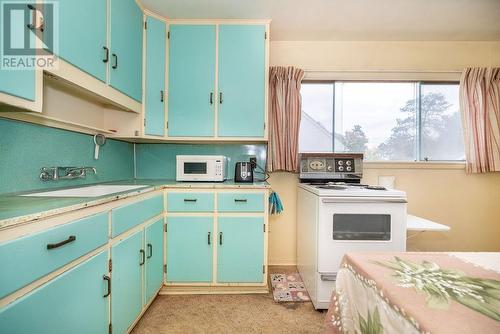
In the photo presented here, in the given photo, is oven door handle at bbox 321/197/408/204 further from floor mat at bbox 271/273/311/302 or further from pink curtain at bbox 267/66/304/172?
floor mat at bbox 271/273/311/302

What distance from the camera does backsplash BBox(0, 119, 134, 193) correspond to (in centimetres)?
122

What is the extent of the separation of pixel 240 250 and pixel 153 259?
0.68 meters

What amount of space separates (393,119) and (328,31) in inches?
48.1

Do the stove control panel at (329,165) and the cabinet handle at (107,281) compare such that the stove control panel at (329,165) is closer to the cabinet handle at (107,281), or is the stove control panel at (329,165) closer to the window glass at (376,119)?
the window glass at (376,119)

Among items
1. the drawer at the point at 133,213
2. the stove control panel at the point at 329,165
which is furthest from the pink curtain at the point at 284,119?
the drawer at the point at 133,213

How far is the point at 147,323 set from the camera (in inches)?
62.9

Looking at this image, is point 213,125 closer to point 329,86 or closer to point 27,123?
point 27,123

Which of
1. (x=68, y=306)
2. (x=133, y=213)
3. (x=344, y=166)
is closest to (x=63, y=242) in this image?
(x=68, y=306)

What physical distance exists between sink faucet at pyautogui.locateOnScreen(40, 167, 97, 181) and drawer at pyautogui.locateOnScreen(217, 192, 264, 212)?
3.30ft

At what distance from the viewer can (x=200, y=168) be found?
220cm

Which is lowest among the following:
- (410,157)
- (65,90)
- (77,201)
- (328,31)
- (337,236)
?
(337,236)

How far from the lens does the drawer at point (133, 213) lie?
123 centimetres

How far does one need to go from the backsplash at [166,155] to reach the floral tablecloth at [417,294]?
1682mm

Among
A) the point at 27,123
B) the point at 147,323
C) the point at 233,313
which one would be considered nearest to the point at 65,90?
the point at 27,123
